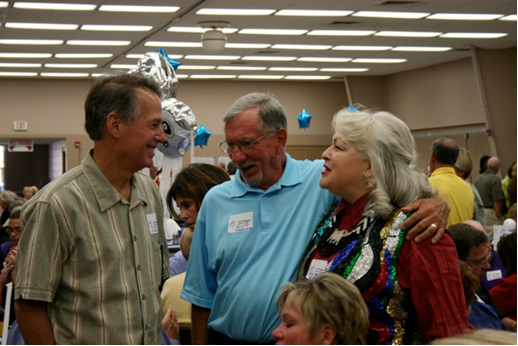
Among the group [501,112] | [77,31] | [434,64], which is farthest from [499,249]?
[434,64]

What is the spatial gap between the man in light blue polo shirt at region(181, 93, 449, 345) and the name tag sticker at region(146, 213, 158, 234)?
277mm

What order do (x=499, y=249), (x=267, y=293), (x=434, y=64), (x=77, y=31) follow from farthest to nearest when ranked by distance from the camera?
(x=434, y=64)
(x=77, y=31)
(x=499, y=249)
(x=267, y=293)

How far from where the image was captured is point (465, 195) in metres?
5.68

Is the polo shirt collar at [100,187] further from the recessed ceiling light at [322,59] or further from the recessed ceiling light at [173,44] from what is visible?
the recessed ceiling light at [322,59]

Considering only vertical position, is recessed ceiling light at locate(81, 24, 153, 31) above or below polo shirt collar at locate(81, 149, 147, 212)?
above

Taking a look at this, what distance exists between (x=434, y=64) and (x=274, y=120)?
1575 cm

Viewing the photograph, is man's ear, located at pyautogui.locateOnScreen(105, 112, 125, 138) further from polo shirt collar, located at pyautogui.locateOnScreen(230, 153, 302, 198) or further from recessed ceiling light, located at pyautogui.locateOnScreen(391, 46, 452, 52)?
recessed ceiling light, located at pyautogui.locateOnScreen(391, 46, 452, 52)

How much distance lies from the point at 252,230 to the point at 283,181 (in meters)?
0.21

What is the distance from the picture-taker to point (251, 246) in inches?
103

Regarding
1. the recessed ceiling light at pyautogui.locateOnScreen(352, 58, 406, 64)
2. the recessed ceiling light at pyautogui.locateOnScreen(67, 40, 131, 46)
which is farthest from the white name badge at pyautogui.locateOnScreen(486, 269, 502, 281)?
the recessed ceiling light at pyautogui.locateOnScreen(352, 58, 406, 64)

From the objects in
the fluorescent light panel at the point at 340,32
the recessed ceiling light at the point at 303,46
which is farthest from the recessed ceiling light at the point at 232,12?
the recessed ceiling light at the point at 303,46

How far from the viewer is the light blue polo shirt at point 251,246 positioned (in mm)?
2539

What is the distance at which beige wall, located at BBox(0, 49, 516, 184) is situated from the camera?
15.8 meters

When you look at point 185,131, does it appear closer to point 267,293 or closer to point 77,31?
point 267,293
